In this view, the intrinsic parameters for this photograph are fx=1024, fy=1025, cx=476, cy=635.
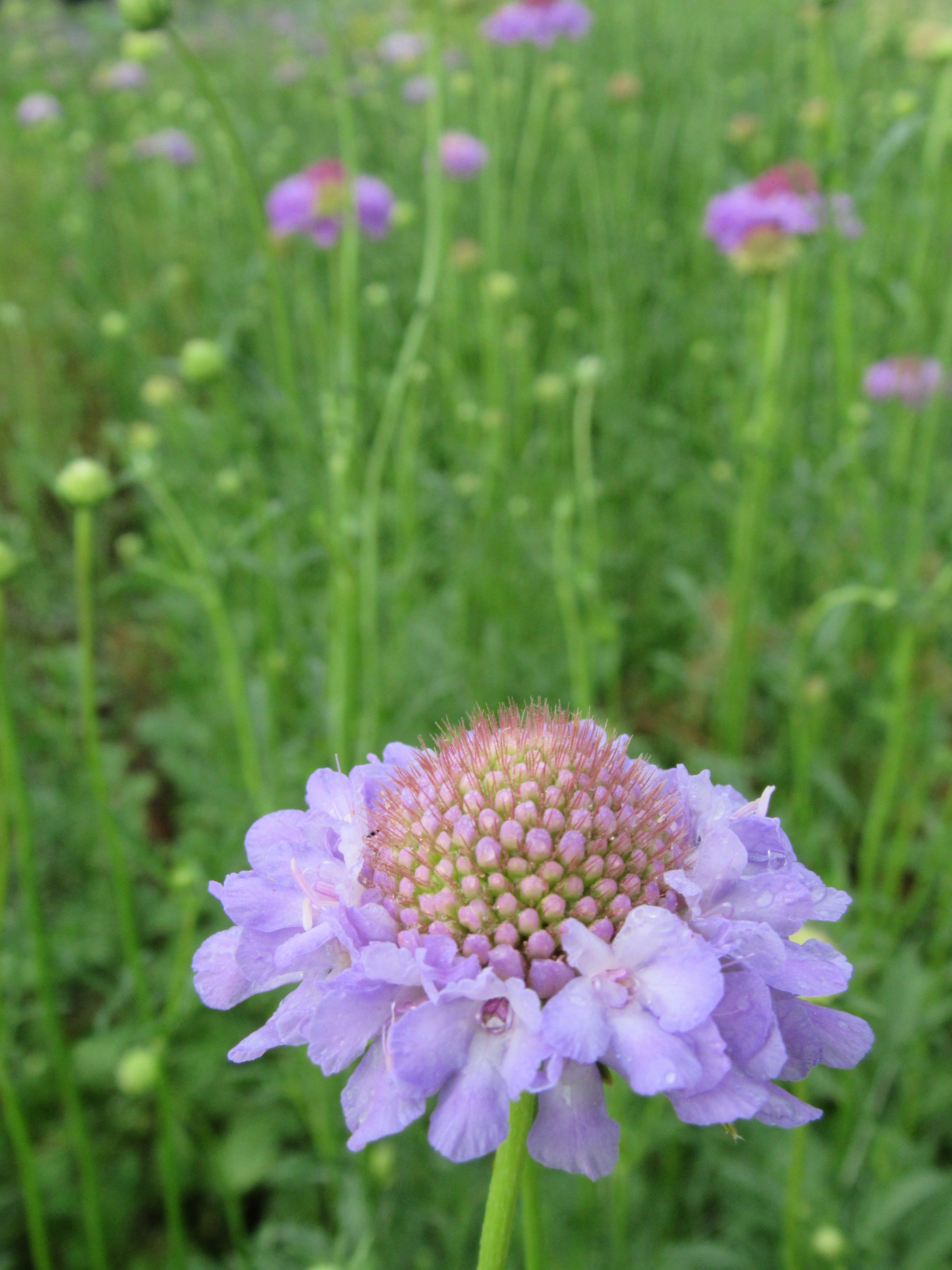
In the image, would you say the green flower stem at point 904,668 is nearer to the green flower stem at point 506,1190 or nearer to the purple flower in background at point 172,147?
the green flower stem at point 506,1190

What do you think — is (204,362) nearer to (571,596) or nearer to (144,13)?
(144,13)

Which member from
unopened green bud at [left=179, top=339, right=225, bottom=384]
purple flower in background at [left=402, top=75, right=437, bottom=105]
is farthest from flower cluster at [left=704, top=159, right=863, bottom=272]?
purple flower in background at [left=402, top=75, right=437, bottom=105]

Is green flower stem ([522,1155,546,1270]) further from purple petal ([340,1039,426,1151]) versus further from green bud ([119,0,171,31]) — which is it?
green bud ([119,0,171,31])

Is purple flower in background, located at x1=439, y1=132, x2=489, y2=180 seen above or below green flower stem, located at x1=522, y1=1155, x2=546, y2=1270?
above

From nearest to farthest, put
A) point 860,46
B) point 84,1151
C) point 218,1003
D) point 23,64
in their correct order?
point 218,1003, point 84,1151, point 860,46, point 23,64

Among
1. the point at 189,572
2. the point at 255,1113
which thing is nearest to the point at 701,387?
the point at 189,572

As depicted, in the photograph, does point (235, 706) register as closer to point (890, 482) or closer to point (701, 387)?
point (890, 482)
